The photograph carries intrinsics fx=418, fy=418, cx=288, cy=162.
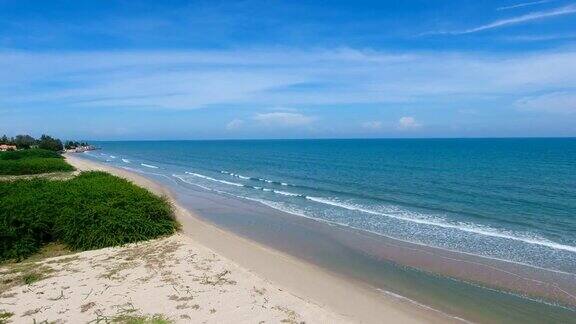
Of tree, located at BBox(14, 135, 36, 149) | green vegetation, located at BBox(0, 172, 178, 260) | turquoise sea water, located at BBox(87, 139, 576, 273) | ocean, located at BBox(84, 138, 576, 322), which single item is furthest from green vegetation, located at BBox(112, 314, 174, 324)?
tree, located at BBox(14, 135, 36, 149)

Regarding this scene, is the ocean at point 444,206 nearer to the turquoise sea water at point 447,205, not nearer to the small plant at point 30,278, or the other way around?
the turquoise sea water at point 447,205

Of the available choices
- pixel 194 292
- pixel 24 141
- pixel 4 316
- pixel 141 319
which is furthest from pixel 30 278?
pixel 24 141

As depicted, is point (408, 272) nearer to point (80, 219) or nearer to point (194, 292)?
point (194, 292)

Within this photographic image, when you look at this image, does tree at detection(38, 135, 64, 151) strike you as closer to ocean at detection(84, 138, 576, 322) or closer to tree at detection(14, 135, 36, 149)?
tree at detection(14, 135, 36, 149)

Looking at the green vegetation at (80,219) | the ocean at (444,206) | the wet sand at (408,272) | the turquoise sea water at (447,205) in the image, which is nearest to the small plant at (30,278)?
the green vegetation at (80,219)

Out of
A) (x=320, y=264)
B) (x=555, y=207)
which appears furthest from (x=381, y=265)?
(x=555, y=207)

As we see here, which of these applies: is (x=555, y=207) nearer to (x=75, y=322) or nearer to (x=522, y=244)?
(x=522, y=244)
